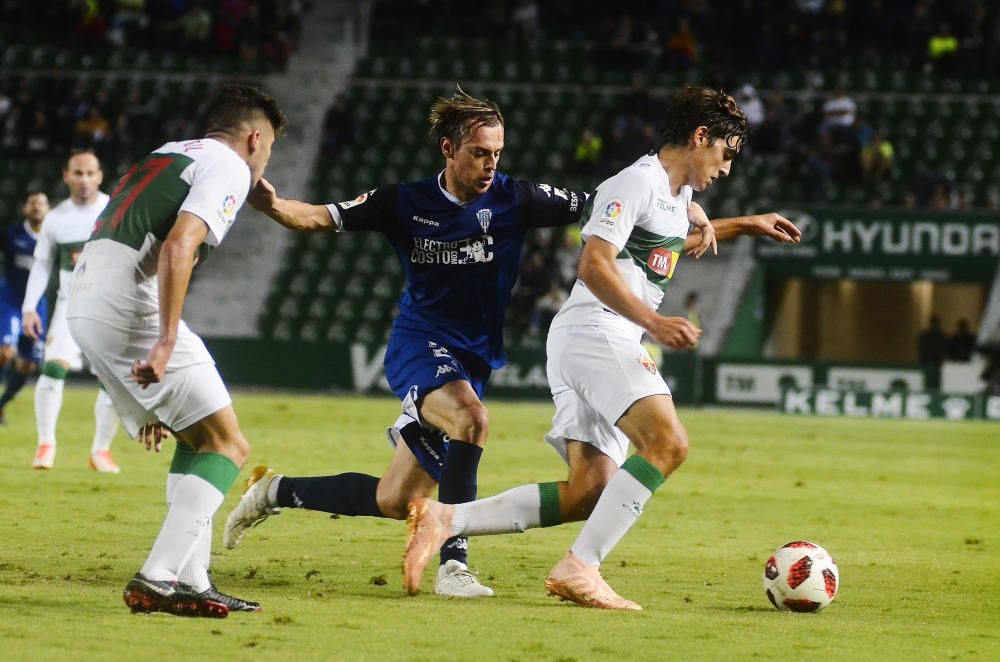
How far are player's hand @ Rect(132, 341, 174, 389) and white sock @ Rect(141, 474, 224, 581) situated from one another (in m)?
0.52

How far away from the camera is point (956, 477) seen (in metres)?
14.4

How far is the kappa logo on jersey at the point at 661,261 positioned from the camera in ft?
22.6

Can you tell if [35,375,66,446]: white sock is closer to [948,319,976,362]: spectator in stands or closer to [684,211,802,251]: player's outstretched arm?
[684,211,802,251]: player's outstretched arm

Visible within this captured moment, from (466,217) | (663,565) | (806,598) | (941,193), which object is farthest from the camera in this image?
(941,193)

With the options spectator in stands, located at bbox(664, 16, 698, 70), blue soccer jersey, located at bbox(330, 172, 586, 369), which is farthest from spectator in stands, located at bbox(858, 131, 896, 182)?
blue soccer jersey, located at bbox(330, 172, 586, 369)

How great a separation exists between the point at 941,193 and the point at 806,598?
20.0 m

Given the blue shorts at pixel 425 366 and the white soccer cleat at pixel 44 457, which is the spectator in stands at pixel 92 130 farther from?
the blue shorts at pixel 425 366

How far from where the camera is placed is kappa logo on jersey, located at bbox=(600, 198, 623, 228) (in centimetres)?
650

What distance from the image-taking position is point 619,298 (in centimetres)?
631

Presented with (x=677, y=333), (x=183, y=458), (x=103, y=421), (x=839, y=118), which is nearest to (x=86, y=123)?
(x=839, y=118)

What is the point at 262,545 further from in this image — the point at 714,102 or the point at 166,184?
the point at 714,102

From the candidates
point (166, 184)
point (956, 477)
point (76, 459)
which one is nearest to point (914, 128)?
point (956, 477)

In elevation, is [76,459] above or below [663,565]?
below

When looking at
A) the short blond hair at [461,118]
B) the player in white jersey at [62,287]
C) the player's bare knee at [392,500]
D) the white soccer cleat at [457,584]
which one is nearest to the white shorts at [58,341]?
the player in white jersey at [62,287]
